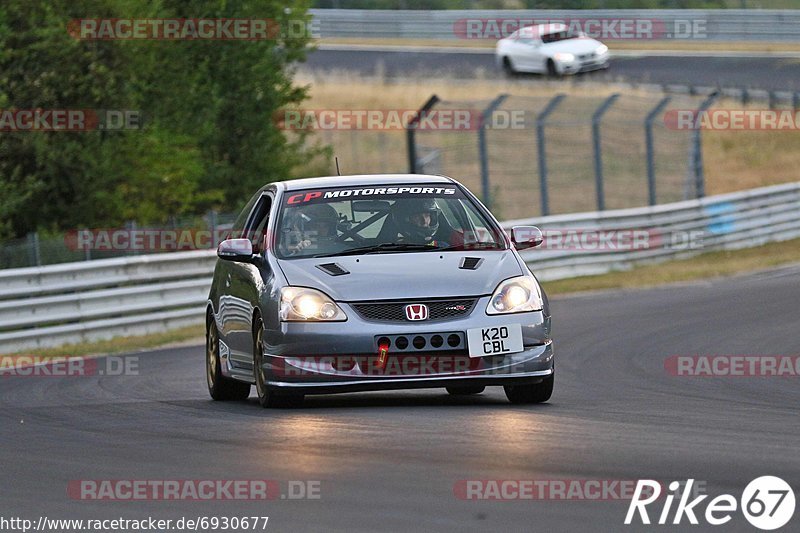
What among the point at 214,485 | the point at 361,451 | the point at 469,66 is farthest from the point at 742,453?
the point at 469,66

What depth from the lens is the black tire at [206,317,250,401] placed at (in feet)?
39.6

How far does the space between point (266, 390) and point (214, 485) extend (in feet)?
9.99

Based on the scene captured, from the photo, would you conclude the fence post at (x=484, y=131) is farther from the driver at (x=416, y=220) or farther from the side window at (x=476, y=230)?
the driver at (x=416, y=220)

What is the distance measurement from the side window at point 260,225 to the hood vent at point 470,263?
1393mm

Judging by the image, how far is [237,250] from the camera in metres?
11.0

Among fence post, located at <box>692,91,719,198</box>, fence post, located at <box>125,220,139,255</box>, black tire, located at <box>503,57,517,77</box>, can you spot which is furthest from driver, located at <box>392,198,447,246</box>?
black tire, located at <box>503,57,517,77</box>

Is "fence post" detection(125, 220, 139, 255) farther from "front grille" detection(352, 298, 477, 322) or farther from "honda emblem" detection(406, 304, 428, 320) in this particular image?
"honda emblem" detection(406, 304, 428, 320)

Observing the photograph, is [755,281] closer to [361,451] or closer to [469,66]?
[361,451]

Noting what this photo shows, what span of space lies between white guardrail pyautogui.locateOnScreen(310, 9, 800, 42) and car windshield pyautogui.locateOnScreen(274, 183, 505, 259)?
43231mm

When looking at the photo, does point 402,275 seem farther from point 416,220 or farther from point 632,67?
point 632,67

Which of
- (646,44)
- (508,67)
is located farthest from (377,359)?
(646,44)

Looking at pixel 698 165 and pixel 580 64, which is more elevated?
pixel 698 165

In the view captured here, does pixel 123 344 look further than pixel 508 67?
No

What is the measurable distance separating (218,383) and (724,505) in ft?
20.5
